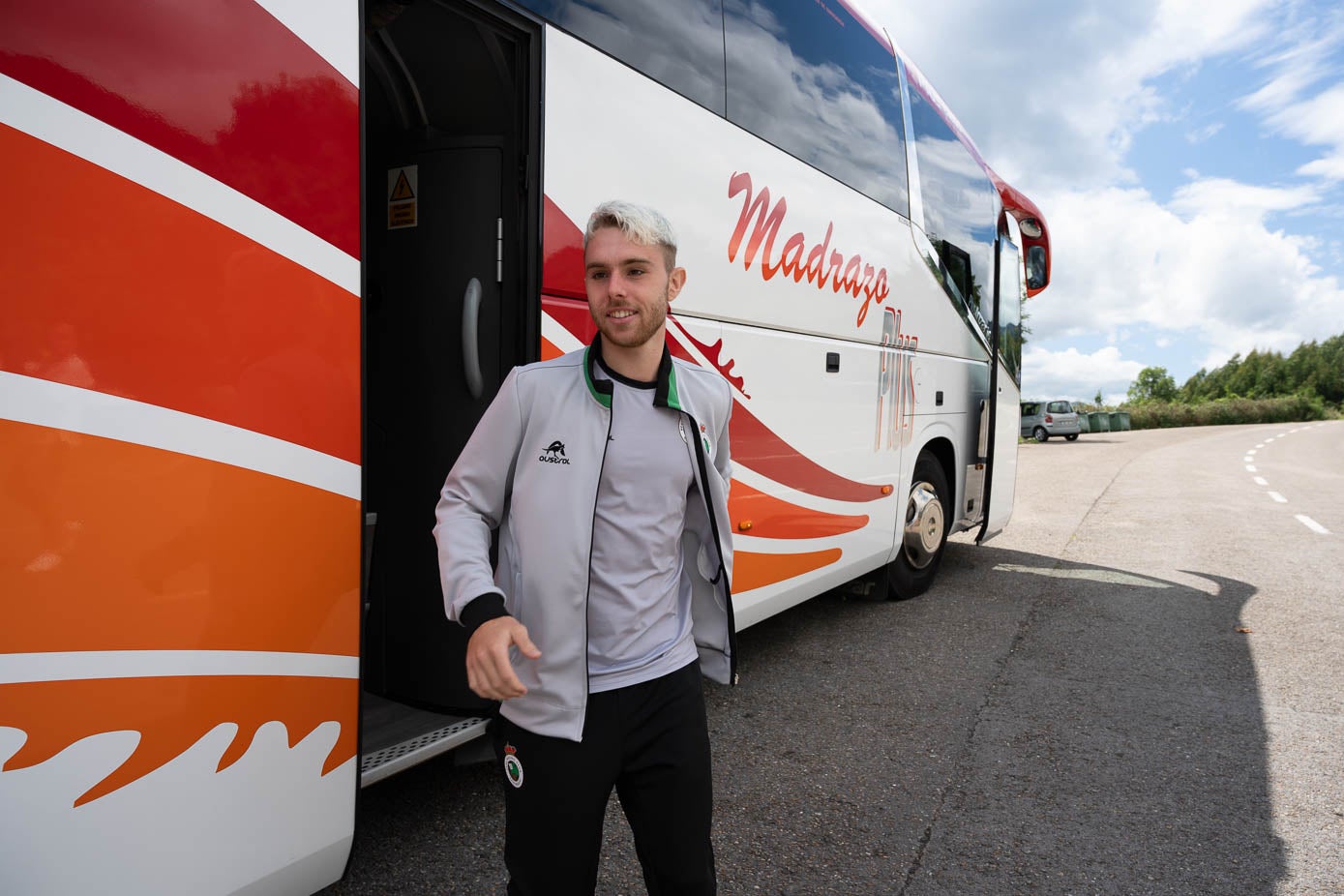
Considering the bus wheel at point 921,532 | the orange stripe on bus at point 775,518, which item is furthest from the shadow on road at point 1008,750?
the orange stripe on bus at point 775,518

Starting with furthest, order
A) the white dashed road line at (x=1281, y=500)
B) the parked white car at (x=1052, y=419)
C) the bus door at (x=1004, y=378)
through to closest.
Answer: the parked white car at (x=1052, y=419)
the white dashed road line at (x=1281, y=500)
the bus door at (x=1004, y=378)

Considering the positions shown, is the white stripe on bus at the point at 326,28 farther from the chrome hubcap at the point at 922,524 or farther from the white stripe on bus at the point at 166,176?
the chrome hubcap at the point at 922,524

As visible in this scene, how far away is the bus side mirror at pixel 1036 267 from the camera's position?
8.11 m

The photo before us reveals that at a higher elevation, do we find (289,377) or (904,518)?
(289,377)

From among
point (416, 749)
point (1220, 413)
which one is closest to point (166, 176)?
point (416, 749)

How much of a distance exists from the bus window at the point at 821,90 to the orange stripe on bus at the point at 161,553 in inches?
101

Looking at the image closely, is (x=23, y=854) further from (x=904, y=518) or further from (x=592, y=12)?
(x=904, y=518)

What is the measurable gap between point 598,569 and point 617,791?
448 millimetres

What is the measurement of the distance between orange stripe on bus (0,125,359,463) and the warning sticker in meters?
1.12

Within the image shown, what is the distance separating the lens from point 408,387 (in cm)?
310

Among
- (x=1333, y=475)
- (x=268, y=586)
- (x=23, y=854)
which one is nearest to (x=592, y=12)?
(x=268, y=586)

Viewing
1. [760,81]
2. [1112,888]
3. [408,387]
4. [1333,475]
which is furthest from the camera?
[1333,475]

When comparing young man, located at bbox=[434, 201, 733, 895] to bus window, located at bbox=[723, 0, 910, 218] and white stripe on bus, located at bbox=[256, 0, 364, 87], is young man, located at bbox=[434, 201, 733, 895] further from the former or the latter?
bus window, located at bbox=[723, 0, 910, 218]

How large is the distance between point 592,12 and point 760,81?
1.21m
